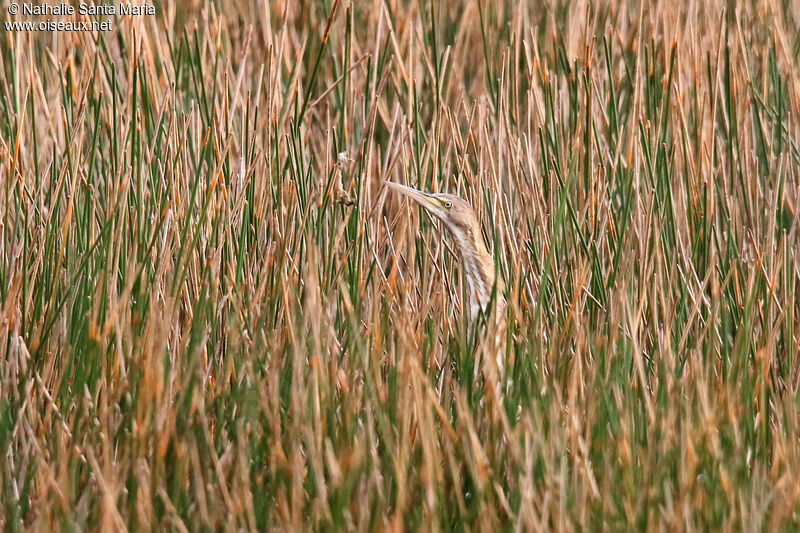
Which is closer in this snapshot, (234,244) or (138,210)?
(138,210)

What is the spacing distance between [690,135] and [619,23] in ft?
2.07

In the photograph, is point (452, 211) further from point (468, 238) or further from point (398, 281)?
point (398, 281)

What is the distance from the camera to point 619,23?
12.8ft

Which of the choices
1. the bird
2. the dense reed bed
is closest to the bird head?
the bird

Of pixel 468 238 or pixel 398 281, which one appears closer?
pixel 468 238

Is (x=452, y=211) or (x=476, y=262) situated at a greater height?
(x=452, y=211)

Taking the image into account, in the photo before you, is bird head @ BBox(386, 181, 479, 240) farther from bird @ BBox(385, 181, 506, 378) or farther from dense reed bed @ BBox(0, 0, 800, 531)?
dense reed bed @ BBox(0, 0, 800, 531)

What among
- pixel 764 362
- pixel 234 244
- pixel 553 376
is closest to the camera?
pixel 553 376

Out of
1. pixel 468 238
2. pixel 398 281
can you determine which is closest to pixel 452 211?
pixel 468 238

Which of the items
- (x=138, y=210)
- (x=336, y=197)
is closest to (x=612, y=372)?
(x=336, y=197)

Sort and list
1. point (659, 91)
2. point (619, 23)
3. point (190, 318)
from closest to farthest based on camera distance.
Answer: point (190, 318)
point (659, 91)
point (619, 23)

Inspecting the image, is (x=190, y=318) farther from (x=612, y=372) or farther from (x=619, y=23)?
(x=619, y=23)

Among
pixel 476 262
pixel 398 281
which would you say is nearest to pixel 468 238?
pixel 476 262

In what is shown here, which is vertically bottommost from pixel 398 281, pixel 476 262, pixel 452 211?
pixel 398 281
